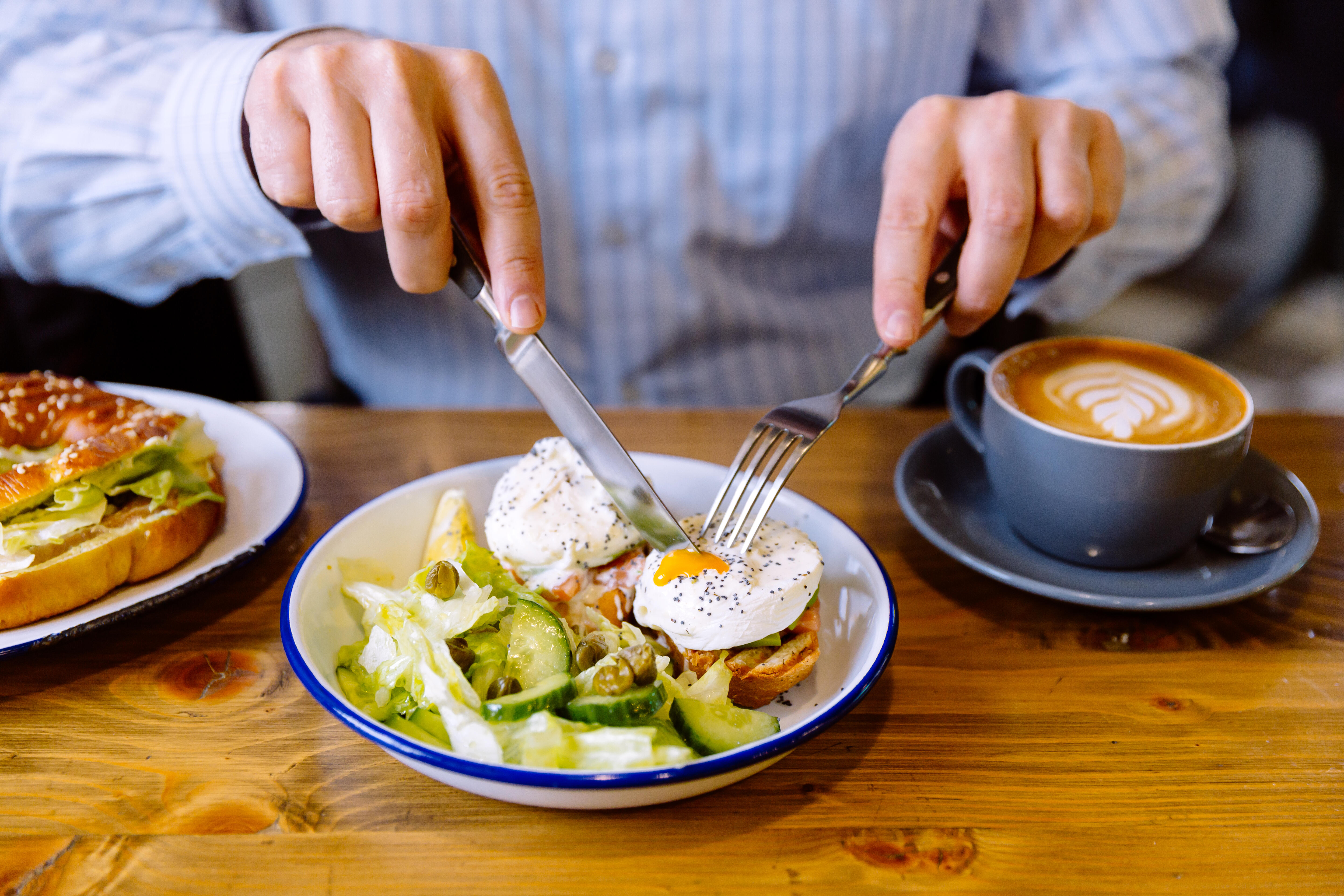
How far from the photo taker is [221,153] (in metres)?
1.65

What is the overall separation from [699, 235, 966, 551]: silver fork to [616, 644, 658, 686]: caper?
0.21 metres

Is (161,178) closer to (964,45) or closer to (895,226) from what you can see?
(895,226)

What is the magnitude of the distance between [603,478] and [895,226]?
0.65m

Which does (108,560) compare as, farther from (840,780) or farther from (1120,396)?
(1120,396)

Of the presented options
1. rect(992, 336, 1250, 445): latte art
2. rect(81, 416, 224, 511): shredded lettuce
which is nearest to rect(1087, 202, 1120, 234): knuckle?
rect(992, 336, 1250, 445): latte art

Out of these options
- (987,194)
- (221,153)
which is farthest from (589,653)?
(221,153)

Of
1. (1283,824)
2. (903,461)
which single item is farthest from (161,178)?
(1283,824)

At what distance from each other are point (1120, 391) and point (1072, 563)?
0.97 ft

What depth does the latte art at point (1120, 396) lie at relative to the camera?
1.34m

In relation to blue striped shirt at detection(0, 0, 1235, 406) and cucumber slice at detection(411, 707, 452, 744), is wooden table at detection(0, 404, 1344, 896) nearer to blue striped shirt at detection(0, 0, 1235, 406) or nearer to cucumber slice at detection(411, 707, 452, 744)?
cucumber slice at detection(411, 707, 452, 744)

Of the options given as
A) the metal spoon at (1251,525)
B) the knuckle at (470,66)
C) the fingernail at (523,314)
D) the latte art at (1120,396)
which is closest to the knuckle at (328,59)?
the knuckle at (470,66)

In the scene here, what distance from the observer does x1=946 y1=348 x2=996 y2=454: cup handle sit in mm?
1529

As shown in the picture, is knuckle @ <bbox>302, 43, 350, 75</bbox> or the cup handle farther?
the cup handle

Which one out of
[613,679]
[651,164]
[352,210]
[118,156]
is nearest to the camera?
[613,679]
